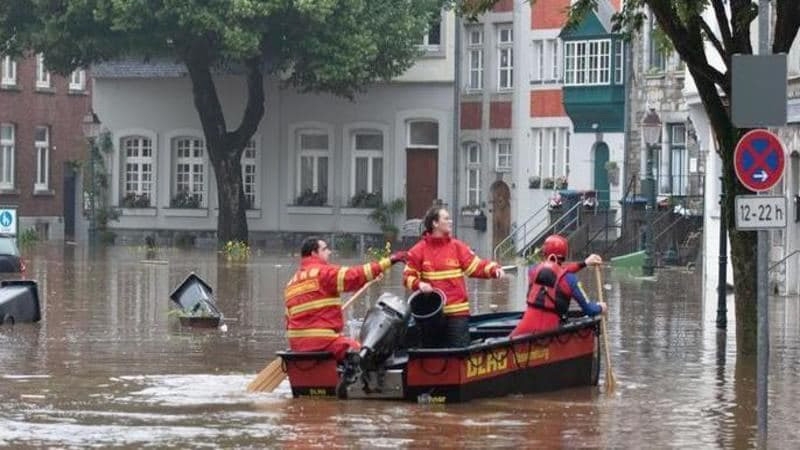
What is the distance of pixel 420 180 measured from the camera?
65938 millimetres

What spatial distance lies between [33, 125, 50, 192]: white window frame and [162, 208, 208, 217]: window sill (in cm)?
847

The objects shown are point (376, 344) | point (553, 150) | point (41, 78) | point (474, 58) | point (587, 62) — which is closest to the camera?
point (376, 344)

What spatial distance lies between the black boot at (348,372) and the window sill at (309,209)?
48.2 metres

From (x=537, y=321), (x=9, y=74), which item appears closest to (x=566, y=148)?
(x=9, y=74)

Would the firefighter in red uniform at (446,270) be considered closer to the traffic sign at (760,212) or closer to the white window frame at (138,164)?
the traffic sign at (760,212)

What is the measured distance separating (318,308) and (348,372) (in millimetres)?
593

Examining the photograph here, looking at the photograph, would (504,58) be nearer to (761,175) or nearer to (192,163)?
(192,163)

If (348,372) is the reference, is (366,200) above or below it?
above

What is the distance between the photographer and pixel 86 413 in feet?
59.5

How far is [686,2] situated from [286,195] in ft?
151

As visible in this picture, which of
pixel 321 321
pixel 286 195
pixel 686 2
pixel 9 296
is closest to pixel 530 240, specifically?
pixel 286 195

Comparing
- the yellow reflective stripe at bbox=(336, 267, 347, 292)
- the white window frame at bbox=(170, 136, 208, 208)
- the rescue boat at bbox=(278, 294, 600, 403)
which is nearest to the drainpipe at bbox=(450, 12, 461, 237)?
the white window frame at bbox=(170, 136, 208, 208)

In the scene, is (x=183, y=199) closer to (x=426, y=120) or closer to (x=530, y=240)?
(x=426, y=120)

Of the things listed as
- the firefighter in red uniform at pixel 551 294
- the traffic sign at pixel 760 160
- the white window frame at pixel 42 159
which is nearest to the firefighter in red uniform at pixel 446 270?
the firefighter in red uniform at pixel 551 294
